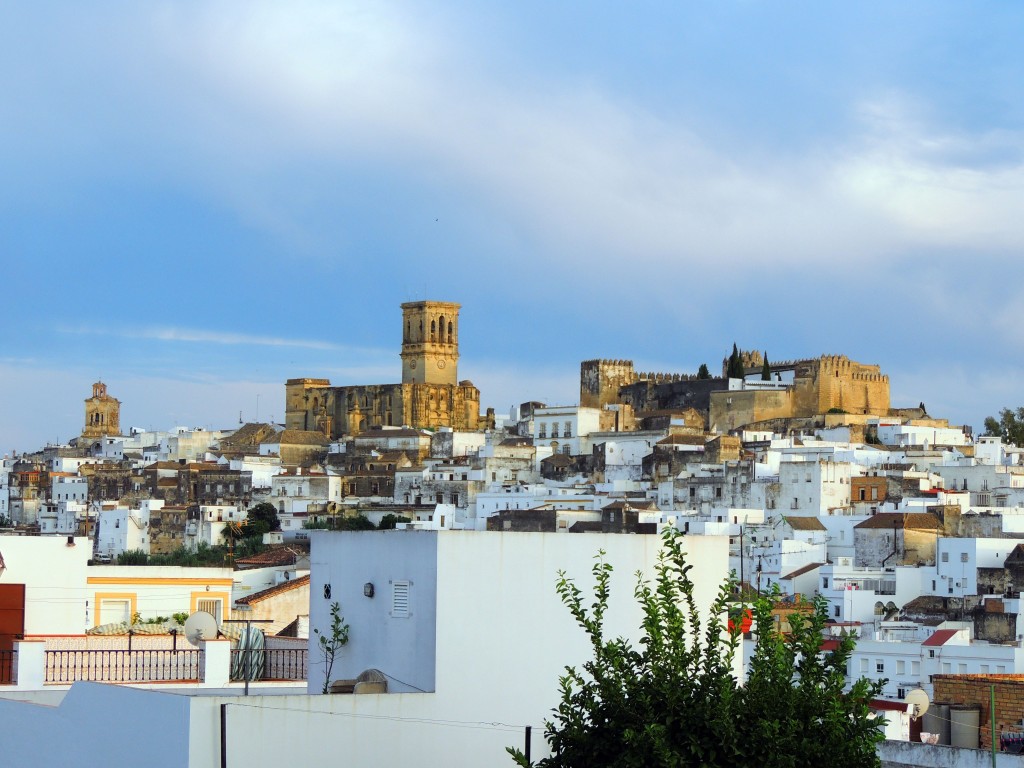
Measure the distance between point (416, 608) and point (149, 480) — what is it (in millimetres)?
71685

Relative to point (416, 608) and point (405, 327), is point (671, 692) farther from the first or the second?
point (405, 327)

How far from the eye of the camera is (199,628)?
13703 millimetres

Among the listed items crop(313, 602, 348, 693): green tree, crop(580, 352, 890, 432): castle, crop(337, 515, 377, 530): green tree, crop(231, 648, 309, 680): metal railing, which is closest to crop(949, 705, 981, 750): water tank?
crop(313, 602, 348, 693): green tree

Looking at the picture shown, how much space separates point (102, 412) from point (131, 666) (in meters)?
104

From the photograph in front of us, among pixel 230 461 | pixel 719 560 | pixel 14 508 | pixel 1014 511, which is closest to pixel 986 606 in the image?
pixel 1014 511

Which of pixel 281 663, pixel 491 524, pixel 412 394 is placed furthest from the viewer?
pixel 412 394

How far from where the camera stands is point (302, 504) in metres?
73.9

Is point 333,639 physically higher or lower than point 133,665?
higher

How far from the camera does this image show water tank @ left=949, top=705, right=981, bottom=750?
1432 cm

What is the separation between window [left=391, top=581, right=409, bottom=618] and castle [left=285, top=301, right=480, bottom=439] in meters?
79.2

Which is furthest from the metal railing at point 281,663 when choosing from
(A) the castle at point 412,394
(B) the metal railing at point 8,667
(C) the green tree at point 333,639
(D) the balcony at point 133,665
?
(A) the castle at point 412,394

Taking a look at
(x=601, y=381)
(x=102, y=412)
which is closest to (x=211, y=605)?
(x=601, y=381)

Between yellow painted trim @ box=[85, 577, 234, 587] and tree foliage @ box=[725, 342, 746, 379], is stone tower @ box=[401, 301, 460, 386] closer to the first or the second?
tree foliage @ box=[725, 342, 746, 379]

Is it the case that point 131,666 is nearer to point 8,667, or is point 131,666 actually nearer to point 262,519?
point 8,667
